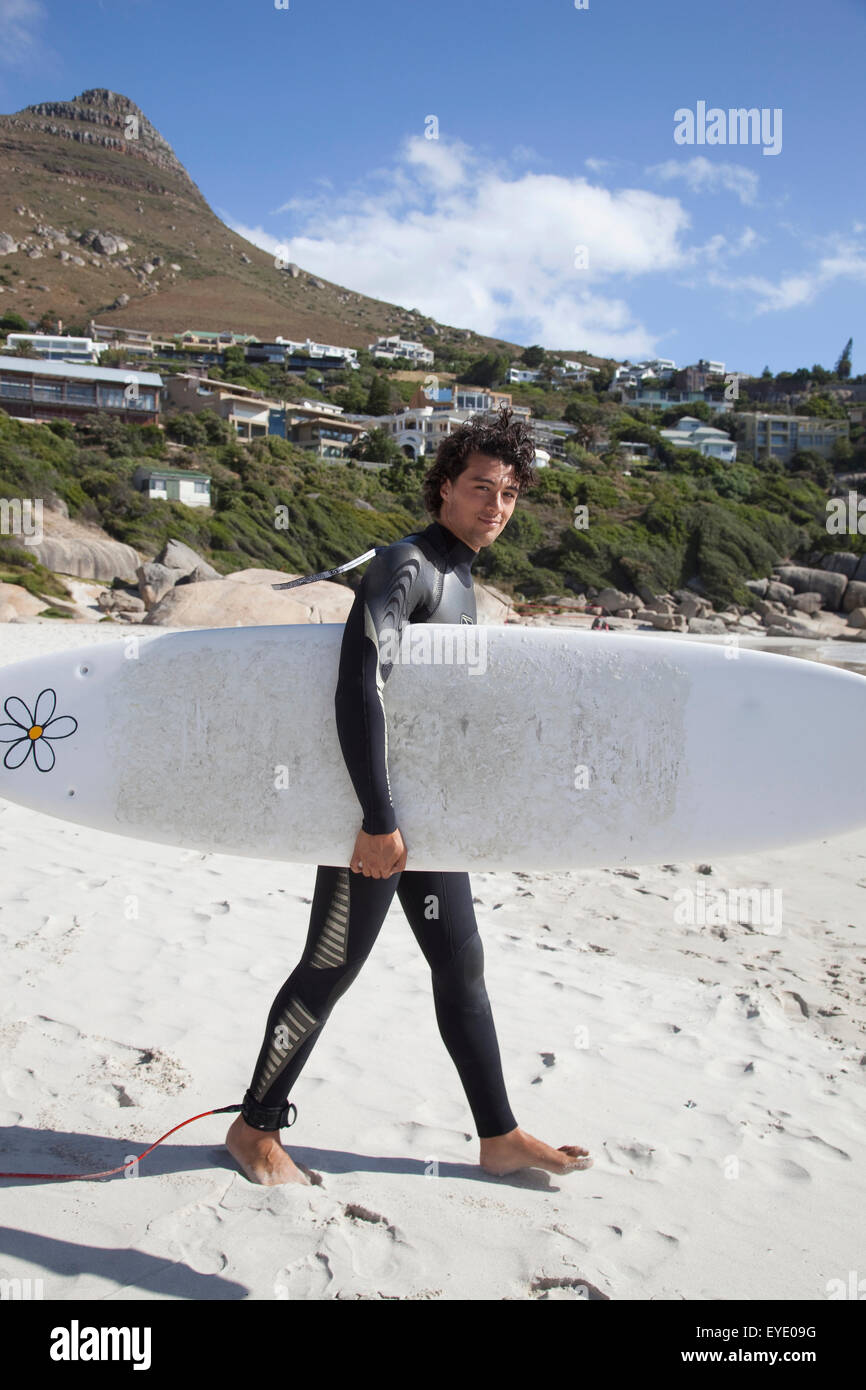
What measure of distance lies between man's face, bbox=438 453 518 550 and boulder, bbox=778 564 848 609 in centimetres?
3868

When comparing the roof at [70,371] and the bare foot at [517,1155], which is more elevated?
the roof at [70,371]

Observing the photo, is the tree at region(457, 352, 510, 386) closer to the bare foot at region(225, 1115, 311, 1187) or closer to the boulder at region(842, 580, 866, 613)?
the boulder at region(842, 580, 866, 613)

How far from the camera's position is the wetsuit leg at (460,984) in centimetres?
189

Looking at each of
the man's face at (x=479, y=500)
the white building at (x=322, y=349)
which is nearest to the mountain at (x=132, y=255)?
the white building at (x=322, y=349)

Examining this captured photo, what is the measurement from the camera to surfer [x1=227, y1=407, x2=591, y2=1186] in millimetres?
1721

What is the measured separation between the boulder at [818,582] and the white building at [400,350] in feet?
197

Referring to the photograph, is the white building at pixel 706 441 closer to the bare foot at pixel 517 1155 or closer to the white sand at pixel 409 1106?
the white sand at pixel 409 1106

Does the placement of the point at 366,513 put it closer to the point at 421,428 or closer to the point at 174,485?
the point at 174,485

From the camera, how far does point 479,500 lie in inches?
76.8

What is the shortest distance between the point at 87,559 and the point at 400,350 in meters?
77.6
